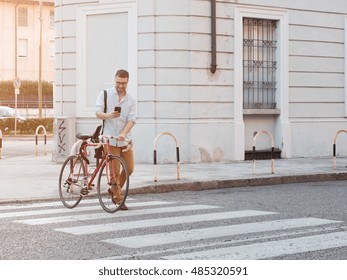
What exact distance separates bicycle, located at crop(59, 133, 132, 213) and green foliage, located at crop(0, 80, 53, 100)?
166 ft

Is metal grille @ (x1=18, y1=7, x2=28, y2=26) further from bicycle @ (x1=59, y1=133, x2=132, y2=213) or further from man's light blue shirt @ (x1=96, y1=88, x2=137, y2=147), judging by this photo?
man's light blue shirt @ (x1=96, y1=88, x2=137, y2=147)

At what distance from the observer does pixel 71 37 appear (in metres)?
19.6

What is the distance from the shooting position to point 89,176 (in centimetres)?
1079

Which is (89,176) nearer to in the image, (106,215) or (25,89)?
(106,215)

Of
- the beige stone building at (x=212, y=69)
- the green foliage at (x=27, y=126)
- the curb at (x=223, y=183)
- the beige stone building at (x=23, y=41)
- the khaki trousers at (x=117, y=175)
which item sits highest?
the beige stone building at (x=23, y=41)

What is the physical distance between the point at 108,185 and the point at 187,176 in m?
4.90

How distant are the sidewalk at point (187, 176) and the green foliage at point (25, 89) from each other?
136 ft

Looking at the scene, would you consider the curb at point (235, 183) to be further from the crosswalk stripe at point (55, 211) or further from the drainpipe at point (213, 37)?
the drainpipe at point (213, 37)

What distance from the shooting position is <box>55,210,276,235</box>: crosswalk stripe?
895cm

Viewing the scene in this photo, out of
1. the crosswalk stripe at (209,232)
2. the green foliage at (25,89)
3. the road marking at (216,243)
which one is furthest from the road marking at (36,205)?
the green foliage at (25,89)

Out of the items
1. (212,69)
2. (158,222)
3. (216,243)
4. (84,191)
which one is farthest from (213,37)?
(216,243)

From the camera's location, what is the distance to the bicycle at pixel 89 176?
34.3ft
